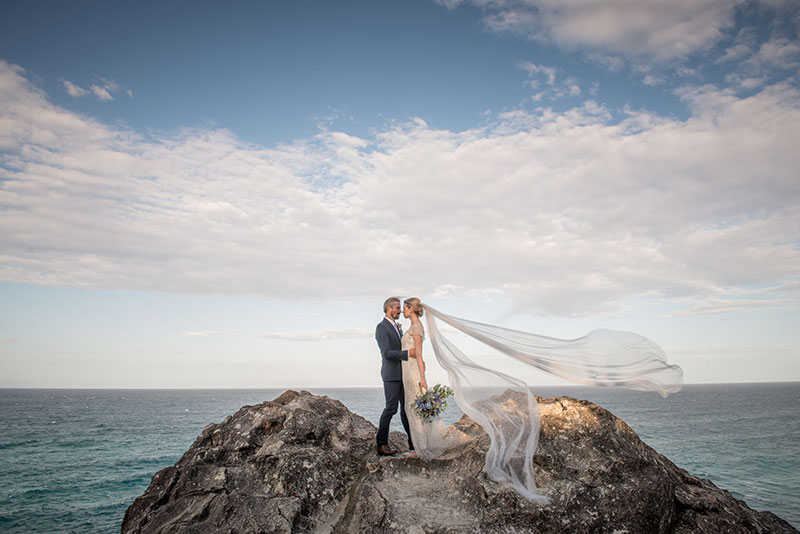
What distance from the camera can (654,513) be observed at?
5.98 m

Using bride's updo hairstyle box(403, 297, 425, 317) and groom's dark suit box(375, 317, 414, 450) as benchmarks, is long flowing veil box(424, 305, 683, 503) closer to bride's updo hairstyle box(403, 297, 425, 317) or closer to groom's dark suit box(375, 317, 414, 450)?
bride's updo hairstyle box(403, 297, 425, 317)

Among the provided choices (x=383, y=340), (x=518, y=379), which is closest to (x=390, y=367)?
(x=383, y=340)

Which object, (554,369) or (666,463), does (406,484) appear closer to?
(554,369)

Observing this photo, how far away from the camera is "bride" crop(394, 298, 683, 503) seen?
6758mm

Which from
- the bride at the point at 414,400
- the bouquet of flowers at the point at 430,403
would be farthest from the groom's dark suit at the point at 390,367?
the bouquet of flowers at the point at 430,403

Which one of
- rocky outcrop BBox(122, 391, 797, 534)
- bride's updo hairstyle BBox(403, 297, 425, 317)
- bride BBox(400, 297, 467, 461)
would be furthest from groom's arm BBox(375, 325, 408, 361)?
rocky outcrop BBox(122, 391, 797, 534)

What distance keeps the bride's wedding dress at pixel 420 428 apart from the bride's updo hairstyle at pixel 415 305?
31 cm

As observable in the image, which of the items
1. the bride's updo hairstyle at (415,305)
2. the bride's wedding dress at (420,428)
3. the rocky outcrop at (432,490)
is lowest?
the rocky outcrop at (432,490)

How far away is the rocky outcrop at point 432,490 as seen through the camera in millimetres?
6020

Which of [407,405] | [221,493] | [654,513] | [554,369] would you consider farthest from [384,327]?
[654,513]

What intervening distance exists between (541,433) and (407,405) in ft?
7.63

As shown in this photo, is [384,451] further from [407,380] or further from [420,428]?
[407,380]

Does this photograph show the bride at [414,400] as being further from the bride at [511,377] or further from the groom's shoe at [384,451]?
the groom's shoe at [384,451]

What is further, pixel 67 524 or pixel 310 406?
pixel 67 524
